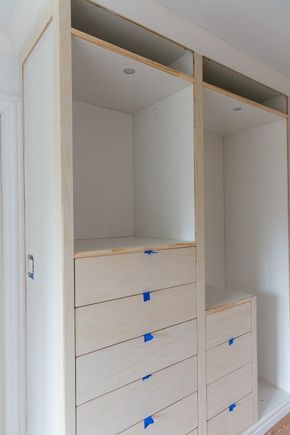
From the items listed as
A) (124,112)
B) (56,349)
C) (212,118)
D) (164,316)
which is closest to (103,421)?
(56,349)

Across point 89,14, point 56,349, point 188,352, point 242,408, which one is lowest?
point 242,408

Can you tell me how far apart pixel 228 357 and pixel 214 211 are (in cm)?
106

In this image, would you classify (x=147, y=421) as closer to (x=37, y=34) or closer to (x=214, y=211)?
(x=214, y=211)

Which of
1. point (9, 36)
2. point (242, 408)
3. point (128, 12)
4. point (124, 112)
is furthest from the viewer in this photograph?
point (124, 112)

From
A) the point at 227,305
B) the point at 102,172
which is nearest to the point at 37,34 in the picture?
the point at 102,172

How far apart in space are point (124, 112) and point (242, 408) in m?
1.78

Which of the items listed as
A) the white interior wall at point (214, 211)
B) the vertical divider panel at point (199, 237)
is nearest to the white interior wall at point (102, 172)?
the vertical divider panel at point (199, 237)

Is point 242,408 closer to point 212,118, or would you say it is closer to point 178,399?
point 178,399

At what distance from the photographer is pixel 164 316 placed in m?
1.24

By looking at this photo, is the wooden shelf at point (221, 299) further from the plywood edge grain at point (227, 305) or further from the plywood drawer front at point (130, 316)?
the plywood drawer front at point (130, 316)

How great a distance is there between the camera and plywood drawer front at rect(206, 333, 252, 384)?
1425mm

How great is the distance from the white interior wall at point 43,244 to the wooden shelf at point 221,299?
0.75 meters

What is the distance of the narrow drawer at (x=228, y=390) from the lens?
1.42 m

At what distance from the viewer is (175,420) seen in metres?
1.27
